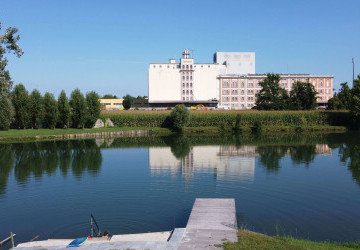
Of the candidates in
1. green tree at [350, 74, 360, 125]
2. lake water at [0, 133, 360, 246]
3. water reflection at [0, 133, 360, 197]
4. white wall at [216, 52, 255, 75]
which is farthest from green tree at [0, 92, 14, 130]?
white wall at [216, 52, 255, 75]

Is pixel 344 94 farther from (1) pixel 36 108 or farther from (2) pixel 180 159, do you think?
(1) pixel 36 108

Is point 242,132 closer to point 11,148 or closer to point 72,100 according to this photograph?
point 72,100

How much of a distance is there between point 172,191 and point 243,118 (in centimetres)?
4773

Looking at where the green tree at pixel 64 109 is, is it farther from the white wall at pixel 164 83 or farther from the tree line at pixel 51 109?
the white wall at pixel 164 83

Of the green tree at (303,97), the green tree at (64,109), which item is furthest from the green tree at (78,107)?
the green tree at (303,97)

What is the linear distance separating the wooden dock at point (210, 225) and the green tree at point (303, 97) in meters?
61.5

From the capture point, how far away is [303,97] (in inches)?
2832

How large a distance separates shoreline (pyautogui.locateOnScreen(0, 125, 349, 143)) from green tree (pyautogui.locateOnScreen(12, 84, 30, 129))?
294 centimetres

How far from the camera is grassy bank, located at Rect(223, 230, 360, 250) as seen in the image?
34.0 feet

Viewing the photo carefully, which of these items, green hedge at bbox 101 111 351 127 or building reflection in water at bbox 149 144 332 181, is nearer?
building reflection in water at bbox 149 144 332 181

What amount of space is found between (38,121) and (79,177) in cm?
4170

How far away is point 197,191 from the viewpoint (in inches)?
769

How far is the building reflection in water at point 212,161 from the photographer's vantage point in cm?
2495

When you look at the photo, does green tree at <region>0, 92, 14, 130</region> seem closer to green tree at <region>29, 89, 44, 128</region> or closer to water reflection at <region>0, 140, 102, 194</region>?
green tree at <region>29, 89, 44, 128</region>
